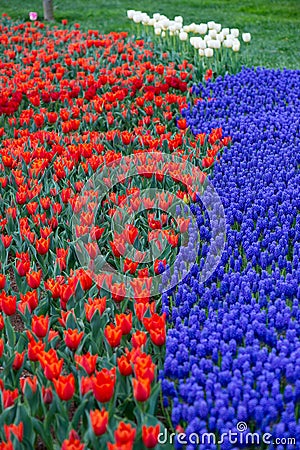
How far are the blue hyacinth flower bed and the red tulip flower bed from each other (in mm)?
150

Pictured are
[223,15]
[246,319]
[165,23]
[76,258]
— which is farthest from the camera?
[223,15]

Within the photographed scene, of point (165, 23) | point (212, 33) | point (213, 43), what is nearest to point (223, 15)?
point (165, 23)

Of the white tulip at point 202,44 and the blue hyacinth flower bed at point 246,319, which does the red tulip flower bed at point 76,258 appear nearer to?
the blue hyacinth flower bed at point 246,319

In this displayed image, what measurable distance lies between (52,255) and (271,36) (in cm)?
1105

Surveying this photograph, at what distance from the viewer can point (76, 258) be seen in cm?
381

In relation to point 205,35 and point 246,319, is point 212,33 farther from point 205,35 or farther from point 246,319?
point 246,319

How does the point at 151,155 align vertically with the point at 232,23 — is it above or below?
below

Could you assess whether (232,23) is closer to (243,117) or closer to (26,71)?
(26,71)

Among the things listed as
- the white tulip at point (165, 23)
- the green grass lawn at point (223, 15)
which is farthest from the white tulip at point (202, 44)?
the green grass lawn at point (223, 15)

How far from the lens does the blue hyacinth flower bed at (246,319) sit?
2.47m

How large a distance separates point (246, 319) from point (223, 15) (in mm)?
13950

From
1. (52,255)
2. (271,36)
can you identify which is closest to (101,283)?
(52,255)

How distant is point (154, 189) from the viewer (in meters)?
4.64

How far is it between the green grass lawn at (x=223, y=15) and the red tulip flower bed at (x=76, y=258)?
4669 mm
